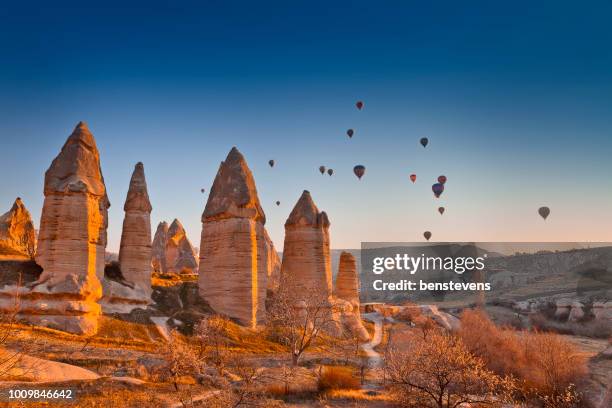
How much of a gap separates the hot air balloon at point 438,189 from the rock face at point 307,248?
12.5 metres

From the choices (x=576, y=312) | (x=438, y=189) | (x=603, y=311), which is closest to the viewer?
(x=438, y=189)

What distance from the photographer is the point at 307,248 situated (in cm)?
3803

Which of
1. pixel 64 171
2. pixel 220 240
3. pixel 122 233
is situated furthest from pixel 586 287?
pixel 64 171

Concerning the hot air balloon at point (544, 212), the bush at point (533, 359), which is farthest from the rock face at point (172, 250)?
the hot air balloon at point (544, 212)

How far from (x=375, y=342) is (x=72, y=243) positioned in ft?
78.4

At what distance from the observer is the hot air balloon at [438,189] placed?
149 ft

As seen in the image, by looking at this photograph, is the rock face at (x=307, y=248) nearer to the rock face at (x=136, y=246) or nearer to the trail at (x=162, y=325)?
the rock face at (x=136, y=246)

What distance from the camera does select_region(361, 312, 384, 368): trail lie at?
2935 cm

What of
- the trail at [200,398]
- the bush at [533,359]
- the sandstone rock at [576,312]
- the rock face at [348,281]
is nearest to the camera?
the trail at [200,398]

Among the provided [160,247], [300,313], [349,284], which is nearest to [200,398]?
[300,313]

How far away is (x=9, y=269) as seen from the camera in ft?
85.0

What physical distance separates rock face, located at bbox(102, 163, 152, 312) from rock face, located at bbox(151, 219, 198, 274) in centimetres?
2612

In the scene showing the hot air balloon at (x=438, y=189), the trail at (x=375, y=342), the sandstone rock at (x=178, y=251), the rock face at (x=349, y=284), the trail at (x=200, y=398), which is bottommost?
the trail at (x=375, y=342)

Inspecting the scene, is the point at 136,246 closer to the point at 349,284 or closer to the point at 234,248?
the point at 234,248
